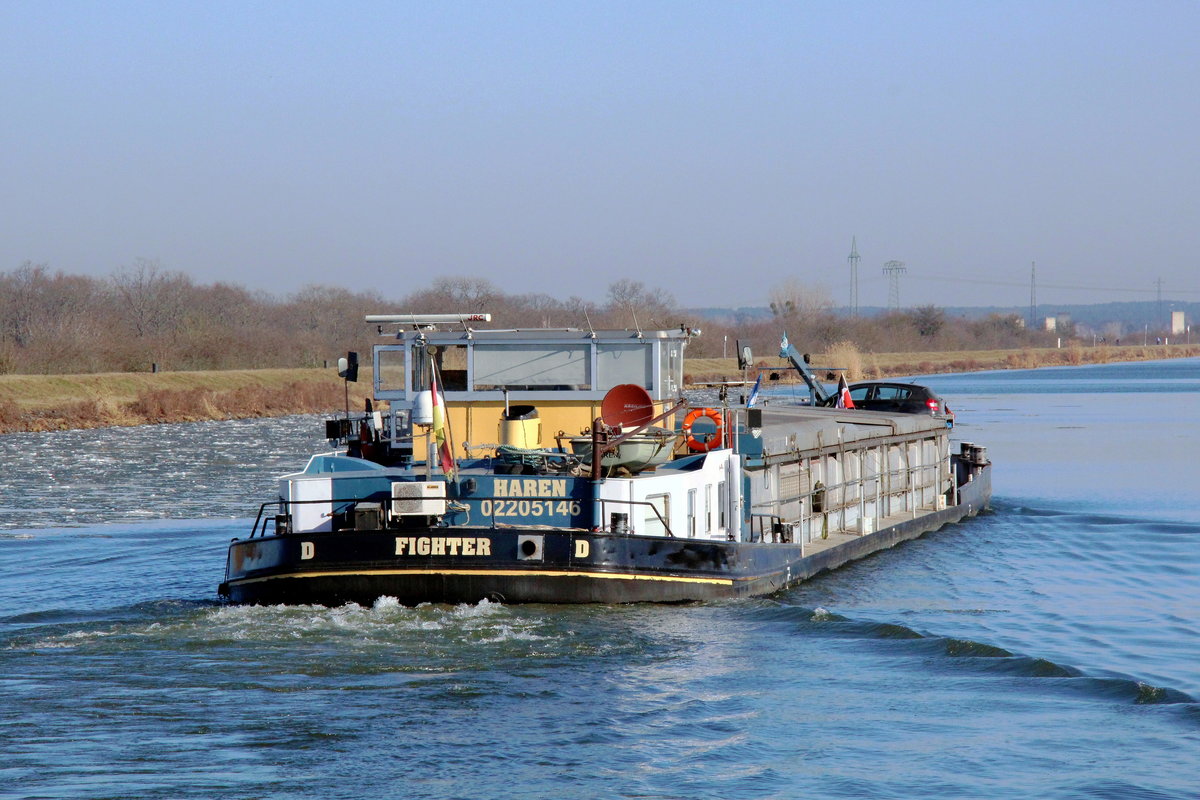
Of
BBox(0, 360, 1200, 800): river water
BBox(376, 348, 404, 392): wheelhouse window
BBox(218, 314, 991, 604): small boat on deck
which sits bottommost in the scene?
BBox(0, 360, 1200, 800): river water

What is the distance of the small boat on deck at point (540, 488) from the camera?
54.4 feet

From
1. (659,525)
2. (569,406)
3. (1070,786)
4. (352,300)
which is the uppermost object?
(352,300)

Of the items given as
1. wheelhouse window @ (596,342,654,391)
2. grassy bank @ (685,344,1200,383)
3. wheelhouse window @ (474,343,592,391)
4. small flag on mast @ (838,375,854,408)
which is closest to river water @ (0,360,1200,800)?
wheelhouse window @ (596,342,654,391)

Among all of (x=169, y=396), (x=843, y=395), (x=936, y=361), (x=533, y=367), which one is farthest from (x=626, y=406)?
(x=936, y=361)

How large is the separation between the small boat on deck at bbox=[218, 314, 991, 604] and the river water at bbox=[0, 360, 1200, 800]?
0.45 m

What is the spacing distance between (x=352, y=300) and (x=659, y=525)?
4741 inches

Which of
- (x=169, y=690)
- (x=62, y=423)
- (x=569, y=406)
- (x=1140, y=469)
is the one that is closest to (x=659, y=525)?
(x=569, y=406)

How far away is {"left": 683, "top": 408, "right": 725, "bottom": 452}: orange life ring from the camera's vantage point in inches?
803

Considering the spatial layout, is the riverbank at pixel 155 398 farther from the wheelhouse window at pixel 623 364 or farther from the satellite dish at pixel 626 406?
the satellite dish at pixel 626 406

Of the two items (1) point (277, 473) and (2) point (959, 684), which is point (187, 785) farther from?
(1) point (277, 473)

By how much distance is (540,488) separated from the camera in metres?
17.2

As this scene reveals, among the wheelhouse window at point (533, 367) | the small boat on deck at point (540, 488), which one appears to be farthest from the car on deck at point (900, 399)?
the wheelhouse window at point (533, 367)

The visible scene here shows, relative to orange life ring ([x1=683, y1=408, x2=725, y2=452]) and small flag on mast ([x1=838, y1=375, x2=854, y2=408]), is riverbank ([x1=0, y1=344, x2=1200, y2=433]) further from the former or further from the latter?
orange life ring ([x1=683, y1=408, x2=725, y2=452])

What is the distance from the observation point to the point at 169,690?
14.2 m
